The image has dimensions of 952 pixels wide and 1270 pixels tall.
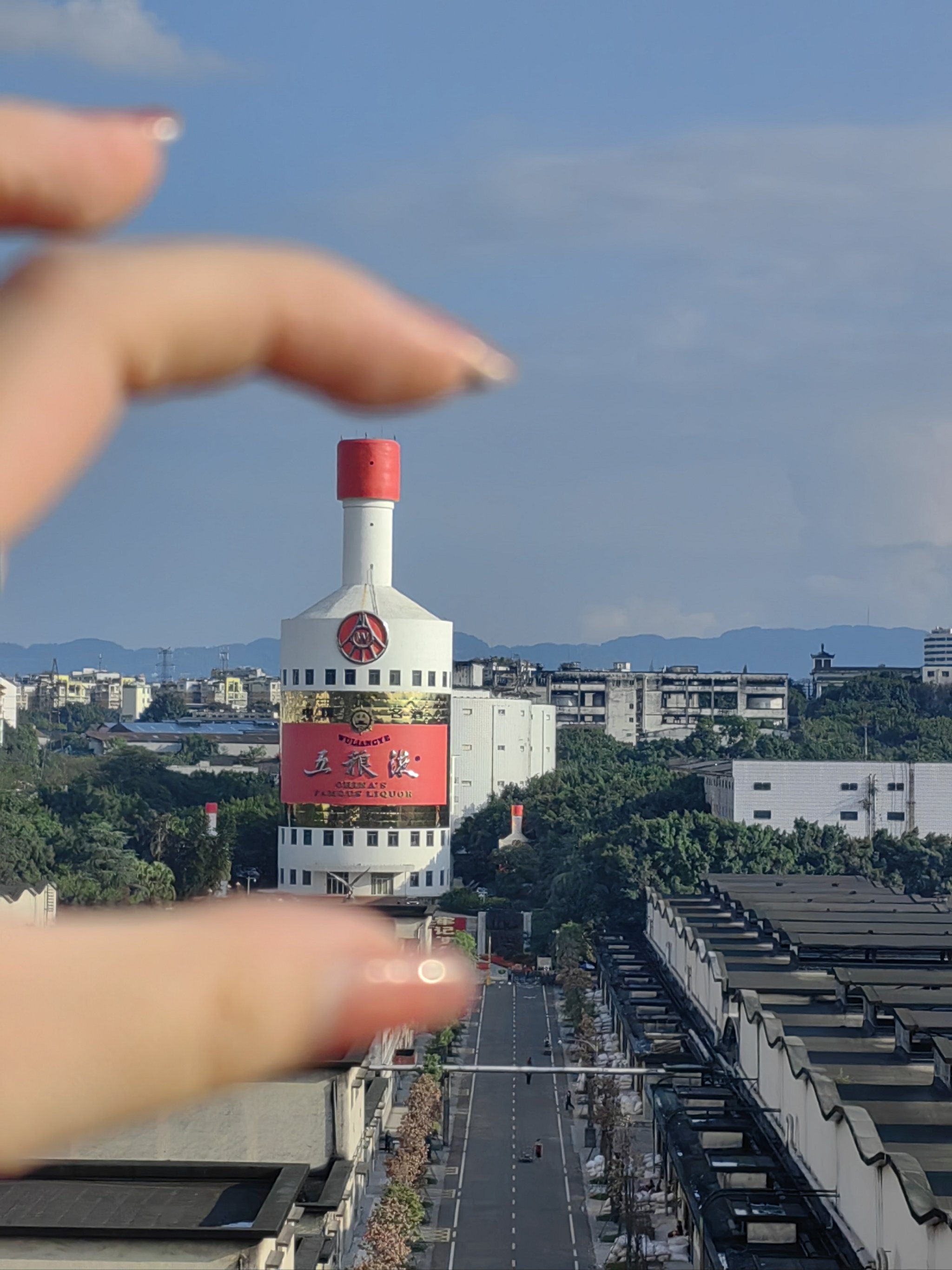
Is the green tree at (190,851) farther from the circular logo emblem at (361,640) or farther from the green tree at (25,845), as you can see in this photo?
the circular logo emblem at (361,640)

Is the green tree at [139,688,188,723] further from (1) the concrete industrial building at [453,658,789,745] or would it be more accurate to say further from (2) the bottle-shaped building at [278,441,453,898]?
(2) the bottle-shaped building at [278,441,453,898]

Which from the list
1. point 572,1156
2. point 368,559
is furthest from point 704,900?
point 368,559

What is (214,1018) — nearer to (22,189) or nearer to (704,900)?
(22,189)

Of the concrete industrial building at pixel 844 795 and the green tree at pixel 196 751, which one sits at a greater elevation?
the green tree at pixel 196 751

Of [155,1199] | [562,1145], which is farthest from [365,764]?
[155,1199]

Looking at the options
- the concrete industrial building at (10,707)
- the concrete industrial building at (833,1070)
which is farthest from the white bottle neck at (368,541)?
the concrete industrial building at (10,707)
